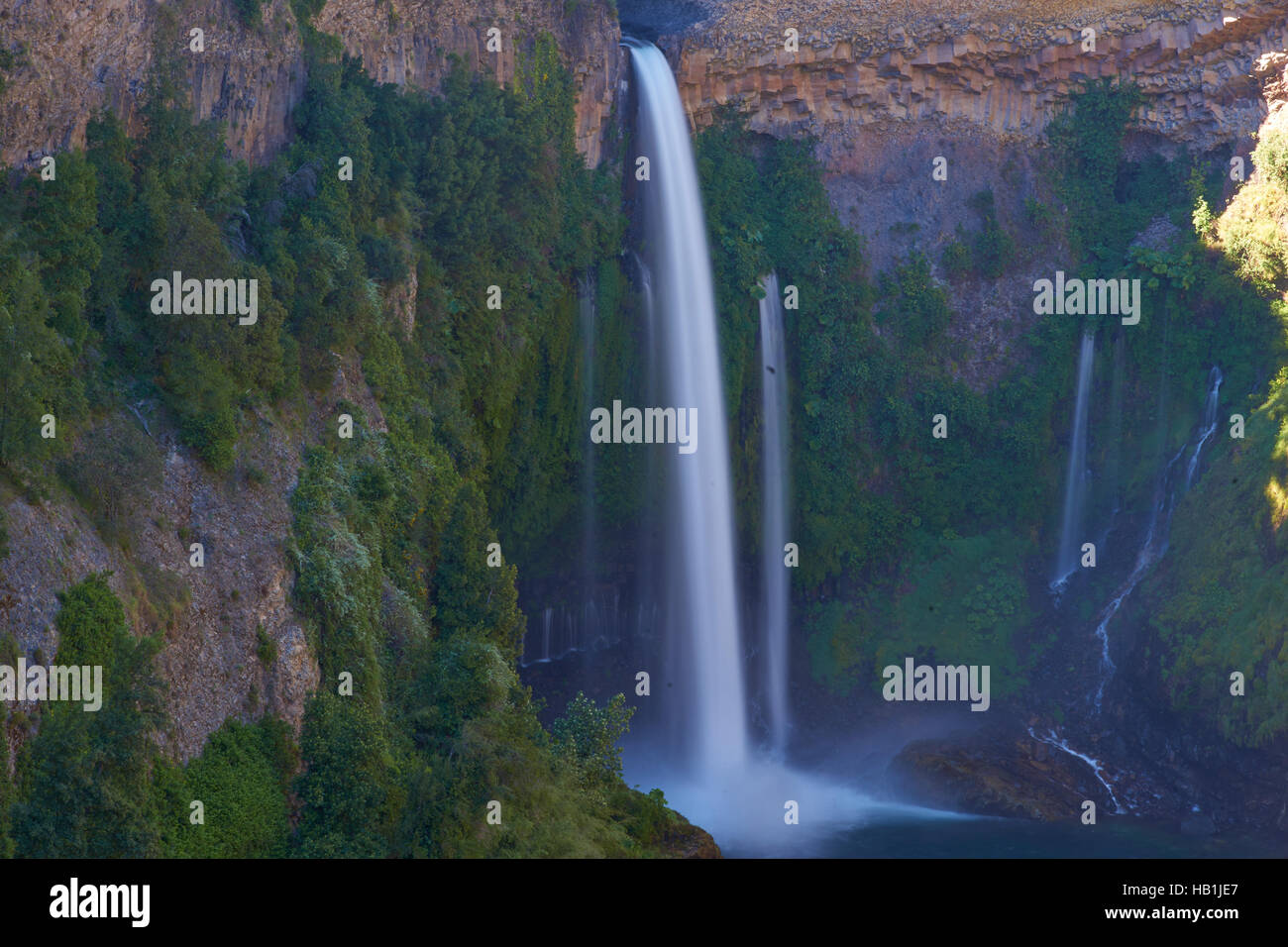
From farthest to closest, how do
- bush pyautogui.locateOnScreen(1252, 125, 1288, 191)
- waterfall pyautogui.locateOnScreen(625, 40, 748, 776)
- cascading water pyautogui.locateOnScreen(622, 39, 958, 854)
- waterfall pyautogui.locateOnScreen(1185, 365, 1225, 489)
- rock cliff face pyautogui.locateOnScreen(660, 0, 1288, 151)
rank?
rock cliff face pyautogui.locateOnScreen(660, 0, 1288, 151) → waterfall pyautogui.locateOnScreen(1185, 365, 1225, 489) → bush pyautogui.locateOnScreen(1252, 125, 1288, 191) → waterfall pyautogui.locateOnScreen(625, 40, 748, 776) → cascading water pyautogui.locateOnScreen(622, 39, 958, 854)

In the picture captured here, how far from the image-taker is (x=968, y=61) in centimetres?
3850

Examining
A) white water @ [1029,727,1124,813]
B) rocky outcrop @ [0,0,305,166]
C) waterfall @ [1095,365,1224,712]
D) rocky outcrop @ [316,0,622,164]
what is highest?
rocky outcrop @ [316,0,622,164]

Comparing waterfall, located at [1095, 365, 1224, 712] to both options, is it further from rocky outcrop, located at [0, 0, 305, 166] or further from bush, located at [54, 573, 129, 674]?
bush, located at [54, 573, 129, 674]

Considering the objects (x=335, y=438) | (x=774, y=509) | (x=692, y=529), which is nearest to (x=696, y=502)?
(x=692, y=529)

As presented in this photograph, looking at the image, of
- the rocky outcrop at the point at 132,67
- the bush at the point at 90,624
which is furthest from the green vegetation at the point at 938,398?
the bush at the point at 90,624

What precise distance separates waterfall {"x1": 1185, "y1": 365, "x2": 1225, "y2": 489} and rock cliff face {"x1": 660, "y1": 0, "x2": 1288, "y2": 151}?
6.21m

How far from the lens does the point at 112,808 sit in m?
17.1

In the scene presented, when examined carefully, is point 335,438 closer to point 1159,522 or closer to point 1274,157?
point 1159,522

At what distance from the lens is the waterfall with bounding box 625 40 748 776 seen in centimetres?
3453

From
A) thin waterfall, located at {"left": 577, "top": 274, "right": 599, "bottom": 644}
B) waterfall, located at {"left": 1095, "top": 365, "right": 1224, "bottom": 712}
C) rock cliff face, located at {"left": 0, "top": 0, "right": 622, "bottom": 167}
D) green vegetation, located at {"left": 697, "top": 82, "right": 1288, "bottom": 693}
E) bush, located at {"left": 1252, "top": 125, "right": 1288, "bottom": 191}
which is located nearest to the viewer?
rock cliff face, located at {"left": 0, "top": 0, "right": 622, "bottom": 167}

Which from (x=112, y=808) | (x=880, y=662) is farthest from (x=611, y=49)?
(x=112, y=808)

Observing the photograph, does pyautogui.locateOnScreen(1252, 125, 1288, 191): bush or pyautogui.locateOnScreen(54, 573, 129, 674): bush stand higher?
pyautogui.locateOnScreen(1252, 125, 1288, 191): bush

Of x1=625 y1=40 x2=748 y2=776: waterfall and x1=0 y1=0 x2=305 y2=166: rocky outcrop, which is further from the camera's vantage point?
x1=625 y1=40 x2=748 y2=776: waterfall

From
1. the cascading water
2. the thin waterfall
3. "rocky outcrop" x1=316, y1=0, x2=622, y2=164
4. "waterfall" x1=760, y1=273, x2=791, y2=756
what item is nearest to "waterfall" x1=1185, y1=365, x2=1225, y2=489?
"waterfall" x1=760, y1=273, x2=791, y2=756
